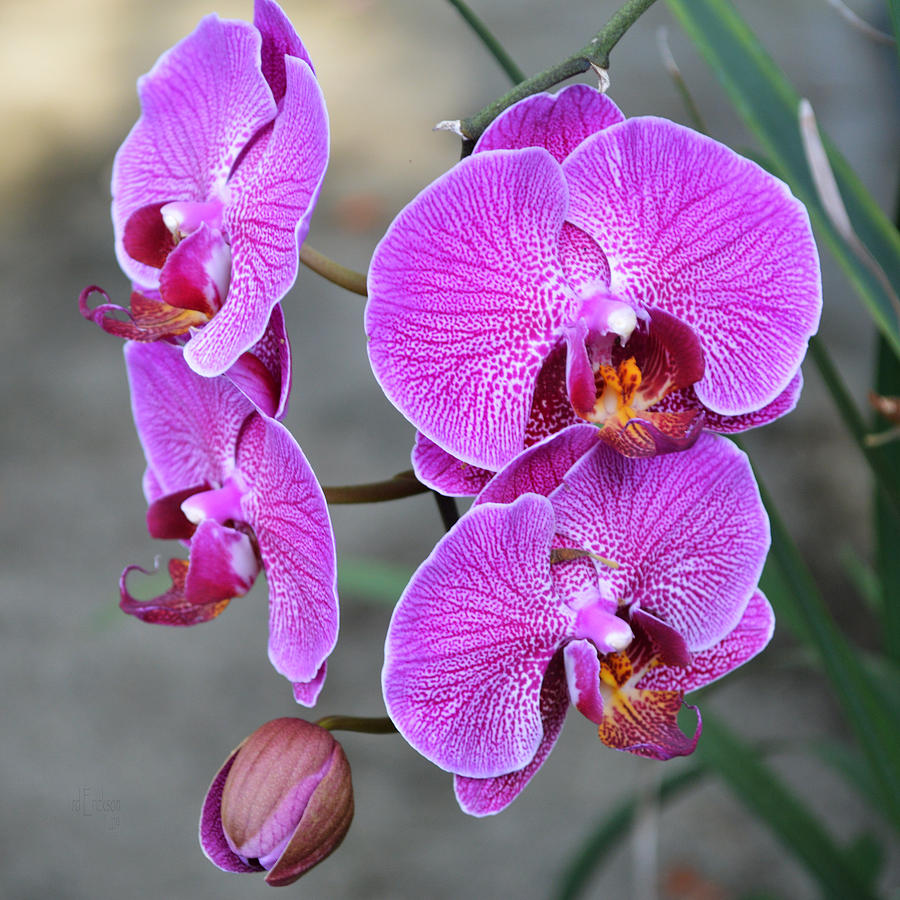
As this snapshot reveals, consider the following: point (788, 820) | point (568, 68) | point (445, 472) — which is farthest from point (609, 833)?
point (568, 68)

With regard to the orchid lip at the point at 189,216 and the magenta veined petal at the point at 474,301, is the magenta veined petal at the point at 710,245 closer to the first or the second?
the magenta veined petal at the point at 474,301

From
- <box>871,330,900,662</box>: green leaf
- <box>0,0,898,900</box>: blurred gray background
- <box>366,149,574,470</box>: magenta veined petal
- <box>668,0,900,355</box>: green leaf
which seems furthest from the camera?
<box>0,0,898,900</box>: blurred gray background

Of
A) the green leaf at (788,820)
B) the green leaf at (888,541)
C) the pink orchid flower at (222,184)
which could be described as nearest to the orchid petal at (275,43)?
the pink orchid flower at (222,184)

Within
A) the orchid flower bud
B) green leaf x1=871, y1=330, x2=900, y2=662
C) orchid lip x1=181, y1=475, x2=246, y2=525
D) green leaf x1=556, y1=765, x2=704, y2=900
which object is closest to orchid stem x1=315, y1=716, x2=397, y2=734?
the orchid flower bud

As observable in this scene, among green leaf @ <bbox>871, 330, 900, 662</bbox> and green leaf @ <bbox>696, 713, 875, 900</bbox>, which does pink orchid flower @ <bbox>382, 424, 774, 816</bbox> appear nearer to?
green leaf @ <bbox>871, 330, 900, 662</bbox>

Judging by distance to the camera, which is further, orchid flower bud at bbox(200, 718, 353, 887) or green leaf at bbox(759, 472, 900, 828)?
green leaf at bbox(759, 472, 900, 828)

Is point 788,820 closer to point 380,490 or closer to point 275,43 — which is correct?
point 380,490
